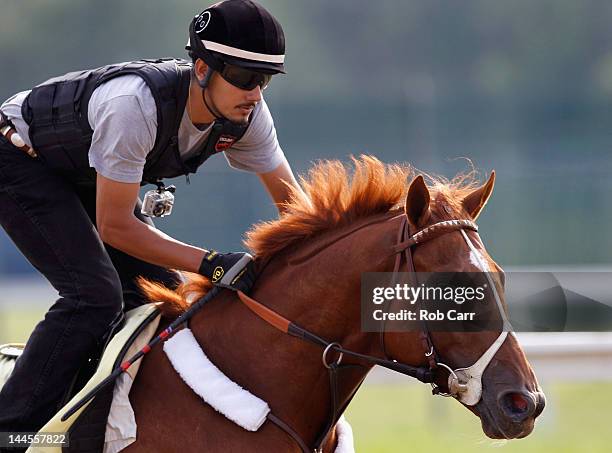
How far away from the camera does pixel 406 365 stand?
357 centimetres

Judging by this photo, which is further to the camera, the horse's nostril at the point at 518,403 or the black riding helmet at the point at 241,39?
the black riding helmet at the point at 241,39

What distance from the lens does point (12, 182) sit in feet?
13.3

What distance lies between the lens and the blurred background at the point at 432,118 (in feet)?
29.1

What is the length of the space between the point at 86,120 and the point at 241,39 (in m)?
0.67

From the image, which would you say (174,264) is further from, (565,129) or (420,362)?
(565,129)

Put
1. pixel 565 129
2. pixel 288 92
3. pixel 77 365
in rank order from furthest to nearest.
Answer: pixel 288 92 < pixel 565 129 < pixel 77 365

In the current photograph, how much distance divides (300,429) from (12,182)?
57.0 inches

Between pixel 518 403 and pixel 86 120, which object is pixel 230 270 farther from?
pixel 518 403

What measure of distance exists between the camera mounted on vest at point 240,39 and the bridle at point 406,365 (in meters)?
0.78

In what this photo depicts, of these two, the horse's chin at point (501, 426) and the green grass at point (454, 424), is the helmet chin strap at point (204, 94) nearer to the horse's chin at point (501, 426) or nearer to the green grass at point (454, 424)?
the horse's chin at point (501, 426)

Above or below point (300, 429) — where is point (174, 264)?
above

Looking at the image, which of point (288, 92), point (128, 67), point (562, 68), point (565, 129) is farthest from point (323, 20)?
point (128, 67)

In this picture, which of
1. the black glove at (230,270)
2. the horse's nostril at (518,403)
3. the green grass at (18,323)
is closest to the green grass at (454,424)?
the black glove at (230,270)

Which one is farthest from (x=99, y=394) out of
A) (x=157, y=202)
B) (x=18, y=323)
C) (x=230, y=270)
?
(x=18, y=323)
